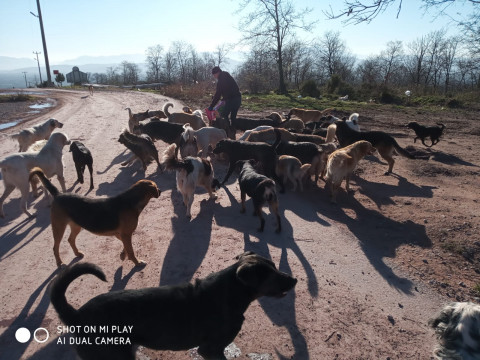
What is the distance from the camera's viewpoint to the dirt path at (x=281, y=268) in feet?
10.3

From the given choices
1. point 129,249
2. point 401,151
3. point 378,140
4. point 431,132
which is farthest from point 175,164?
point 431,132

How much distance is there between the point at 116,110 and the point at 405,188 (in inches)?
648

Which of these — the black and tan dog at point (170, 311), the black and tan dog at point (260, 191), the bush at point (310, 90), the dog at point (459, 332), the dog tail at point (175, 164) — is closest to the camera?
the black and tan dog at point (170, 311)

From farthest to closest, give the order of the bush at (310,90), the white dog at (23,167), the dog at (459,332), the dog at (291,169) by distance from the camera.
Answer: the bush at (310,90) < the dog at (291,169) < the white dog at (23,167) < the dog at (459,332)

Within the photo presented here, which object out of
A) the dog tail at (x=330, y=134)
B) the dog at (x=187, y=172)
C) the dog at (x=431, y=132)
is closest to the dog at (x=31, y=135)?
the dog at (x=187, y=172)

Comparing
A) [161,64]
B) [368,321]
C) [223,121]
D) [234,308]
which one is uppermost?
[161,64]

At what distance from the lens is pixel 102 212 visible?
3881 mm

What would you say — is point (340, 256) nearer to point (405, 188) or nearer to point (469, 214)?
point (469, 214)

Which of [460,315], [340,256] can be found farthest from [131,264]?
[460,315]

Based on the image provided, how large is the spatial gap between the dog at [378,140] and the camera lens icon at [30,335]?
8.24m

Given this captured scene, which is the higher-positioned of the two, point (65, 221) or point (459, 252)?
point (65, 221)

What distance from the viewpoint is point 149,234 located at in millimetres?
5215

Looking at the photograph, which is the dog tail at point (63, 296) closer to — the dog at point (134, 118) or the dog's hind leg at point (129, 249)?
the dog's hind leg at point (129, 249)

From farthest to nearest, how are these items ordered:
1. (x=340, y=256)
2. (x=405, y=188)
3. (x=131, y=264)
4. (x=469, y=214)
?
1. (x=405, y=188)
2. (x=469, y=214)
3. (x=340, y=256)
4. (x=131, y=264)
